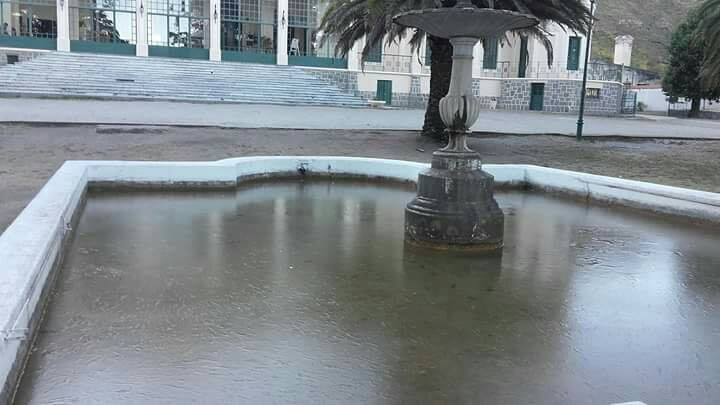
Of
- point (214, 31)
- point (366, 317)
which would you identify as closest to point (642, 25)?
point (214, 31)

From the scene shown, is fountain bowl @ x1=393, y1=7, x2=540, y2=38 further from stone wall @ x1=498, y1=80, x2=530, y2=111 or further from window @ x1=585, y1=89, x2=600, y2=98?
window @ x1=585, y1=89, x2=600, y2=98

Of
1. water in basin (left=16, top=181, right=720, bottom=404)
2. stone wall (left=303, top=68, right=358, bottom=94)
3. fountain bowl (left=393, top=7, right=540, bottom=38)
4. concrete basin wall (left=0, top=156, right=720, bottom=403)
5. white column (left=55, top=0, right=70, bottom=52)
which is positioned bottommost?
water in basin (left=16, top=181, right=720, bottom=404)

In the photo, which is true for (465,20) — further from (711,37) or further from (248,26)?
(248,26)

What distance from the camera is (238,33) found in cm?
4178

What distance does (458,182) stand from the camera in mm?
6098

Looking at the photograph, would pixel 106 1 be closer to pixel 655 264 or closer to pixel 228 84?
pixel 228 84

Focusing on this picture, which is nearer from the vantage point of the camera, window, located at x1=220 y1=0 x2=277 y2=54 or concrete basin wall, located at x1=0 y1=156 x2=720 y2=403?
concrete basin wall, located at x1=0 y1=156 x2=720 y2=403

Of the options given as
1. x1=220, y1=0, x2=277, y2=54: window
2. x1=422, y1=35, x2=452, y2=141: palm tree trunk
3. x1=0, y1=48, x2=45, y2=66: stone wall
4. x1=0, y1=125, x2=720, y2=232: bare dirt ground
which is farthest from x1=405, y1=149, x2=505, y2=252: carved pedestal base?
x1=220, y1=0, x2=277, y2=54: window

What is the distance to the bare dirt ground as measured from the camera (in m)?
11.2

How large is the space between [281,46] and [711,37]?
2896 cm

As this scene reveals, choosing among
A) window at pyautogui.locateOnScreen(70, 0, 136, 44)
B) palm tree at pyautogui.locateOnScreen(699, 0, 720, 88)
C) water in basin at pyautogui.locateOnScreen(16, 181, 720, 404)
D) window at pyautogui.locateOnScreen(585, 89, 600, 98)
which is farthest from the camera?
window at pyautogui.locateOnScreen(585, 89, 600, 98)

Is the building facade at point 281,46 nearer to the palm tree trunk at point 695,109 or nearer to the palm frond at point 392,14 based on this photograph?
the palm tree trunk at point 695,109

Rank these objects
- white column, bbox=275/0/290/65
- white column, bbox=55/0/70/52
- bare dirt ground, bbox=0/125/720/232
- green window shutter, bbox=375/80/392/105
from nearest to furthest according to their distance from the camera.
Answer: bare dirt ground, bbox=0/125/720/232 < white column, bbox=55/0/70/52 < white column, bbox=275/0/290/65 < green window shutter, bbox=375/80/392/105

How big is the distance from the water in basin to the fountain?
0.80 ft
